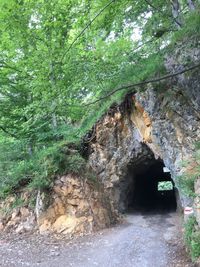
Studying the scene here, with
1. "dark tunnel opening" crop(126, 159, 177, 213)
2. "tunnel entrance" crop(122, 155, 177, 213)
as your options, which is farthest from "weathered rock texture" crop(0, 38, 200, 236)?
"dark tunnel opening" crop(126, 159, 177, 213)

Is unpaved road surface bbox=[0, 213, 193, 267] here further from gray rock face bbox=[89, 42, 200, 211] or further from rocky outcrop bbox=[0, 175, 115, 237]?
gray rock face bbox=[89, 42, 200, 211]

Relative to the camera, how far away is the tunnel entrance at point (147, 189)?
39.0 feet

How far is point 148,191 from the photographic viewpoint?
55.2ft

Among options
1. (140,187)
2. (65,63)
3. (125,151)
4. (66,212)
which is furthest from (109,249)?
(140,187)

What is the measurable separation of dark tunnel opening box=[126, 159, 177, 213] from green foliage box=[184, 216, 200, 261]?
5.09 metres

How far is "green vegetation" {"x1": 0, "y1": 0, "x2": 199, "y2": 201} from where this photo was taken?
7762mm

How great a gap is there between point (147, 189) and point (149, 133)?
8.19 meters

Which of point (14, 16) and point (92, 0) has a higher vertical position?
point (14, 16)

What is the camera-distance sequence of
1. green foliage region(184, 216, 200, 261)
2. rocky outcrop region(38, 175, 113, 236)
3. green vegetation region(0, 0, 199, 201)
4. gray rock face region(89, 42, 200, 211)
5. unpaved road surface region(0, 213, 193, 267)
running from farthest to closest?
rocky outcrop region(38, 175, 113, 236) → green vegetation region(0, 0, 199, 201) → gray rock face region(89, 42, 200, 211) → unpaved road surface region(0, 213, 193, 267) → green foliage region(184, 216, 200, 261)

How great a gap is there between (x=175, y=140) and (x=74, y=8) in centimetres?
516

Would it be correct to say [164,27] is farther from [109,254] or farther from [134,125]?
[109,254]

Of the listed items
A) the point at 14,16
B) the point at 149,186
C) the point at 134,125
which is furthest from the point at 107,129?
the point at 149,186

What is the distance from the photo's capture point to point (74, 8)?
30.1 ft

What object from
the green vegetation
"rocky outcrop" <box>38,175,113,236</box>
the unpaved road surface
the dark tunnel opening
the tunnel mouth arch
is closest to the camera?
the unpaved road surface
